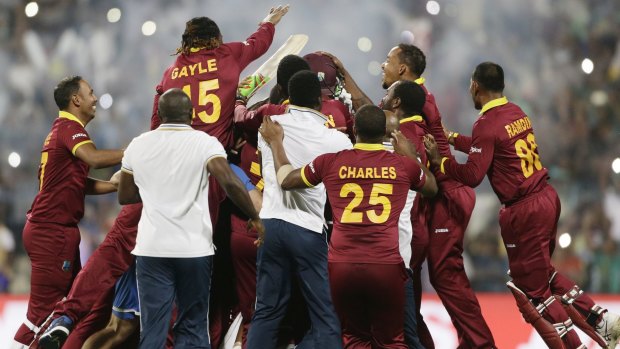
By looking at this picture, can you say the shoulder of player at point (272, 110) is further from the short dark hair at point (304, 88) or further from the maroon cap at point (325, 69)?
the maroon cap at point (325, 69)

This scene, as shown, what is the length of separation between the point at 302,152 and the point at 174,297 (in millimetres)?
1279

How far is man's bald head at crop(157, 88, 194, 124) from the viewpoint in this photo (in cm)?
540

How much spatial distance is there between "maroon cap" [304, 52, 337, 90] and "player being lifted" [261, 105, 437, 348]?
49.4 inches

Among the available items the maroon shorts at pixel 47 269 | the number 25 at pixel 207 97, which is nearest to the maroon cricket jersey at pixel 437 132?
the number 25 at pixel 207 97

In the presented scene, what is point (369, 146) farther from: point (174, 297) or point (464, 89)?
point (464, 89)

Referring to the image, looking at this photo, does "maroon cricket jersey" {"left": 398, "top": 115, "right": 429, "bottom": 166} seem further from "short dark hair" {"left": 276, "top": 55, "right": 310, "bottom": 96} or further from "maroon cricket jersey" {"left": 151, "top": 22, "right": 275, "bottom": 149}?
"maroon cricket jersey" {"left": 151, "top": 22, "right": 275, "bottom": 149}

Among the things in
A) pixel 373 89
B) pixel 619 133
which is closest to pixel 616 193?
pixel 619 133

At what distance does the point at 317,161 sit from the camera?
552cm

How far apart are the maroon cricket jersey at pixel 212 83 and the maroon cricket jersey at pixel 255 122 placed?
0.12m

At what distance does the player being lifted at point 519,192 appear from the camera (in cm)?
643

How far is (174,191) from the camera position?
5.31 metres

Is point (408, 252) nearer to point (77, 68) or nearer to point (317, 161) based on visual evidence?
point (317, 161)

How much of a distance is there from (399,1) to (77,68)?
15.0 ft

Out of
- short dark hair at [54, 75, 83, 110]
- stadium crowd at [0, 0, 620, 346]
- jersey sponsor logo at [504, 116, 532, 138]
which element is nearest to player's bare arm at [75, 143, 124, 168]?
short dark hair at [54, 75, 83, 110]
